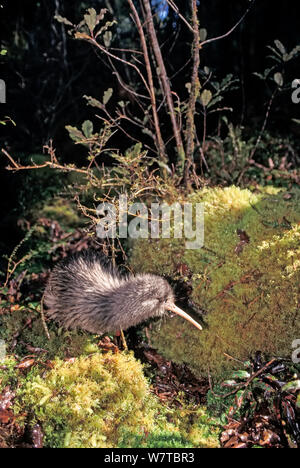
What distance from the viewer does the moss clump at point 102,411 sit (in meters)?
2.93

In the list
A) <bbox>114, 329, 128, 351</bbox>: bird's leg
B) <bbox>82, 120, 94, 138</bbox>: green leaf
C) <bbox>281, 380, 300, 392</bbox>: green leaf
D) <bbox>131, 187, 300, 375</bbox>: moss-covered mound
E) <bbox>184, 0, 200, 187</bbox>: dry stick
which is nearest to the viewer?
<bbox>281, 380, 300, 392</bbox>: green leaf

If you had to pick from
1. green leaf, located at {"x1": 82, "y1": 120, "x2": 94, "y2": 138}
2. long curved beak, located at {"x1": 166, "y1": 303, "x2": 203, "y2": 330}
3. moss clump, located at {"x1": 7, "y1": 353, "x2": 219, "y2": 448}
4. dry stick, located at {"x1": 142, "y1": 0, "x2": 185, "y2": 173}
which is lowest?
moss clump, located at {"x1": 7, "y1": 353, "x2": 219, "y2": 448}

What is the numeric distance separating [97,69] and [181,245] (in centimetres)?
506

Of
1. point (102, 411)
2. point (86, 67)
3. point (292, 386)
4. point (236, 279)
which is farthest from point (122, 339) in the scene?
point (86, 67)

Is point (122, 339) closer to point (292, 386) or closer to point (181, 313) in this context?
point (181, 313)

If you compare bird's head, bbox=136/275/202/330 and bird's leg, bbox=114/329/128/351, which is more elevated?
bird's head, bbox=136/275/202/330

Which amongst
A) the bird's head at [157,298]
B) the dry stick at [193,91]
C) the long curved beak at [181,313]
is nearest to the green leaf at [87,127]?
the dry stick at [193,91]

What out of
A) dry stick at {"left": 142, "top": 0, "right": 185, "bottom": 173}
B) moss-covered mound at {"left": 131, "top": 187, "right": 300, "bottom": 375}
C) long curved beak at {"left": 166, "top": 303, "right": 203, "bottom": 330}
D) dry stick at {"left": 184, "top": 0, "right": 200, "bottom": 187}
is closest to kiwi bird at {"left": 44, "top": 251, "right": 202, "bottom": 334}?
long curved beak at {"left": 166, "top": 303, "right": 203, "bottom": 330}

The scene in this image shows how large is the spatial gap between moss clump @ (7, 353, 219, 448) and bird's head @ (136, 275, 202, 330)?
1.97ft

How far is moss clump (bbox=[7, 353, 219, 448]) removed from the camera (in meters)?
2.93

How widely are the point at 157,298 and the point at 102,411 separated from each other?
3.68 feet

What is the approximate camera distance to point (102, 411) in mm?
3080

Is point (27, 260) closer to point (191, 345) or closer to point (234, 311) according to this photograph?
point (191, 345)

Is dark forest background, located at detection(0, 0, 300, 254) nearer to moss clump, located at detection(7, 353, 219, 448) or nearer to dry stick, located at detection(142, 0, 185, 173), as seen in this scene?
dry stick, located at detection(142, 0, 185, 173)
